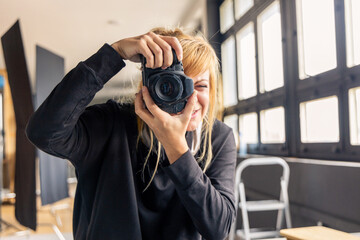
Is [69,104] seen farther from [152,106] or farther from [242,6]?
[242,6]

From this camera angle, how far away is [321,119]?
141cm

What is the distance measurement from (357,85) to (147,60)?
980 millimetres

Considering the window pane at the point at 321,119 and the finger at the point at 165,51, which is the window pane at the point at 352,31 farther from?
the finger at the point at 165,51

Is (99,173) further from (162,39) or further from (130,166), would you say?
(162,39)

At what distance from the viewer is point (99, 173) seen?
0.56 meters

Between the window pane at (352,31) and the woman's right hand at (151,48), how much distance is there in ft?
3.04

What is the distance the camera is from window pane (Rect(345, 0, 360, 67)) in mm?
1159

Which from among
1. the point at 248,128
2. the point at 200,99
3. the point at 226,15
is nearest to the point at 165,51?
the point at 200,99

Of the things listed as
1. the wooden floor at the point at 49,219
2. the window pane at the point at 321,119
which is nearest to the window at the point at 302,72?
the window pane at the point at 321,119

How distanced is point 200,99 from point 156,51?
135mm

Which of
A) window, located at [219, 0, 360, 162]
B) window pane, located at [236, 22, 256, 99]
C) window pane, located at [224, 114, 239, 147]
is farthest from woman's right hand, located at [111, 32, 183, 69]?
window pane, located at [224, 114, 239, 147]

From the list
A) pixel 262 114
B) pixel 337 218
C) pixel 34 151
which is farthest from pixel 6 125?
pixel 337 218

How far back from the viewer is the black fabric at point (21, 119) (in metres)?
1.26

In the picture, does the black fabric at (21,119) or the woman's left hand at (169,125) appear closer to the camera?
the woman's left hand at (169,125)
